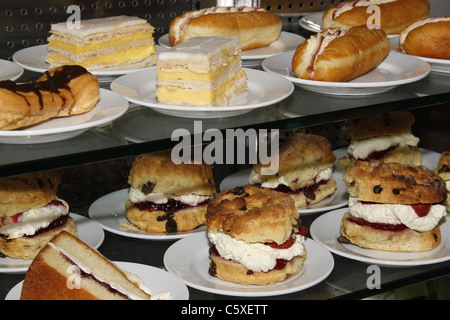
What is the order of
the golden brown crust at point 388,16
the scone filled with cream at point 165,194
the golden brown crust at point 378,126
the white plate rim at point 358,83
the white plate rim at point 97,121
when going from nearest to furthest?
1. the white plate rim at point 97,121
2. the white plate rim at point 358,83
3. the scone filled with cream at point 165,194
4. the golden brown crust at point 388,16
5. the golden brown crust at point 378,126

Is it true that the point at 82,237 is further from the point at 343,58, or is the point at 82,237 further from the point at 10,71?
the point at 343,58

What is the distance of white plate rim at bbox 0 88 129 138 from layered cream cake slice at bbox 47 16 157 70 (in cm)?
24

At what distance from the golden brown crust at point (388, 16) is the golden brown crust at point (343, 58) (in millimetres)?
264

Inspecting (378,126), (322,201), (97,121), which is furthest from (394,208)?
(97,121)

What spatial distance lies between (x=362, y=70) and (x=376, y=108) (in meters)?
0.23

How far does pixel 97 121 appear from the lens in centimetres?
139

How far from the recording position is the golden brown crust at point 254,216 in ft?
5.46

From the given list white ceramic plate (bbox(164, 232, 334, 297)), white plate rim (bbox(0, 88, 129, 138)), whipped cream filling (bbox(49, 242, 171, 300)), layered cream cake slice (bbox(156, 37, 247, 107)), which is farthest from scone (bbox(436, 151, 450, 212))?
white plate rim (bbox(0, 88, 129, 138))

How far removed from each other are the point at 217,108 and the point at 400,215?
0.67 m

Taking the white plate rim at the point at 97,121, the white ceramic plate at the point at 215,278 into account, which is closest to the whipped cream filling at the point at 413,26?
the white ceramic plate at the point at 215,278

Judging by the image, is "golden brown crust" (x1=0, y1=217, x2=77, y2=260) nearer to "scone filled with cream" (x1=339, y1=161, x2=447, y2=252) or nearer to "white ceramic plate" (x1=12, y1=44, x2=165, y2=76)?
"white ceramic plate" (x1=12, y1=44, x2=165, y2=76)

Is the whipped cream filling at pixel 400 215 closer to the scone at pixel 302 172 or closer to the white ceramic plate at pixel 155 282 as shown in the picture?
the scone at pixel 302 172

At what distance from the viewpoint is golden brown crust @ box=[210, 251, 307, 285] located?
5.61 feet

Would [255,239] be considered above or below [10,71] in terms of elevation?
below
